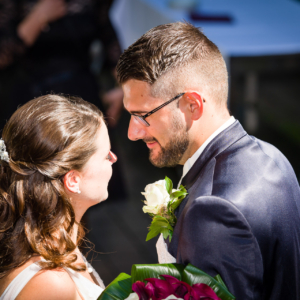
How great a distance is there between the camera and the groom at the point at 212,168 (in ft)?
4.01

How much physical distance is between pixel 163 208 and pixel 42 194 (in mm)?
503

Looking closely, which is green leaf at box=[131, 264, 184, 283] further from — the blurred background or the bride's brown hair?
the blurred background

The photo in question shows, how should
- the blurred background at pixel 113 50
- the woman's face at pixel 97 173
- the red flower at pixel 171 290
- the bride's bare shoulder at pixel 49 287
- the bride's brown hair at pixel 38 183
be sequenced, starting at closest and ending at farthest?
the red flower at pixel 171 290
the bride's bare shoulder at pixel 49 287
the bride's brown hair at pixel 38 183
the woman's face at pixel 97 173
the blurred background at pixel 113 50

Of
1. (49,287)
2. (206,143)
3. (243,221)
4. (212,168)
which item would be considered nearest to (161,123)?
(206,143)

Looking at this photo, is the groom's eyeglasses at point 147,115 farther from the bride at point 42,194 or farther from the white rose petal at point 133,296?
the white rose petal at point 133,296

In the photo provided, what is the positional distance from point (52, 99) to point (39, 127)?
17 cm

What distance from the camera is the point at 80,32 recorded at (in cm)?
336

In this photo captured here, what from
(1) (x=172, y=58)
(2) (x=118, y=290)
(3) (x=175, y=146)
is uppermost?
(1) (x=172, y=58)

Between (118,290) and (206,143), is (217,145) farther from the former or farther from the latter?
(118,290)

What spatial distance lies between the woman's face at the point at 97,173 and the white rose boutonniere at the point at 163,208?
0.25m

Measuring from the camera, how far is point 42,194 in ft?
4.98

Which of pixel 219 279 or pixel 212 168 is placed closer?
pixel 219 279

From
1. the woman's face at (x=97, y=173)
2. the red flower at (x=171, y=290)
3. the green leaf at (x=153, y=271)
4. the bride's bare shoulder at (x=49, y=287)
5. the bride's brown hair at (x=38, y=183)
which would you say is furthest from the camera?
the woman's face at (x=97, y=173)

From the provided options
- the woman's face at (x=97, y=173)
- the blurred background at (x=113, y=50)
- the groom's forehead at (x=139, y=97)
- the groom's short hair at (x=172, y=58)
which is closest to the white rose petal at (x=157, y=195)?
the woman's face at (x=97, y=173)
